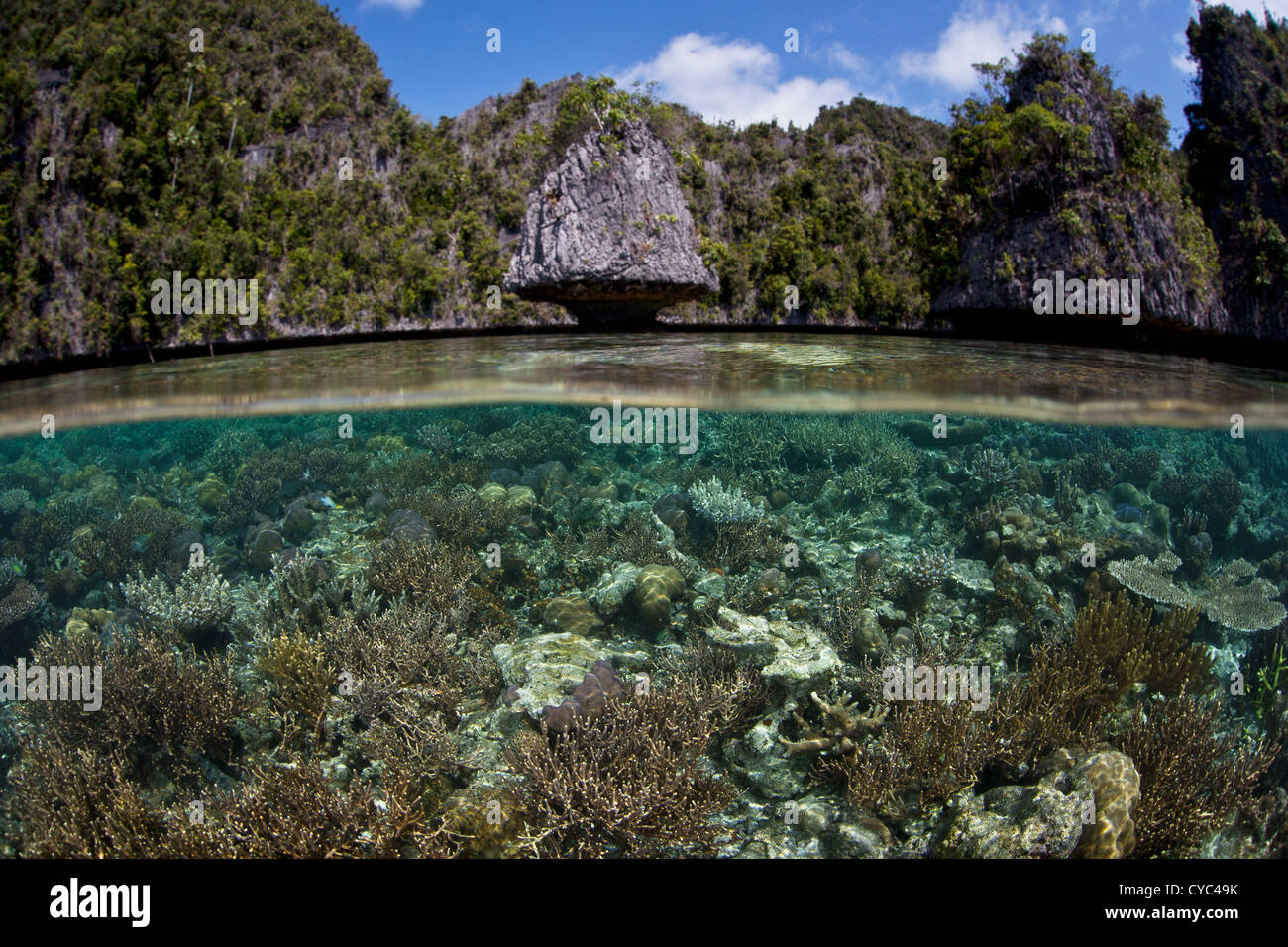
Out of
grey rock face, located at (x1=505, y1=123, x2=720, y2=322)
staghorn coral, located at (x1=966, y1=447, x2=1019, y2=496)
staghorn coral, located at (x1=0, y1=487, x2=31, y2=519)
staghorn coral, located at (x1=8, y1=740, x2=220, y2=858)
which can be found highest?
grey rock face, located at (x1=505, y1=123, x2=720, y2=322)

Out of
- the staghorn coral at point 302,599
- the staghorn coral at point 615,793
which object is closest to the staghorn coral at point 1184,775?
the staghorn coral at point 615,793

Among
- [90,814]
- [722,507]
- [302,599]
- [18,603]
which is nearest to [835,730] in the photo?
[722,507]

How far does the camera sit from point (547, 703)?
5.52 metres

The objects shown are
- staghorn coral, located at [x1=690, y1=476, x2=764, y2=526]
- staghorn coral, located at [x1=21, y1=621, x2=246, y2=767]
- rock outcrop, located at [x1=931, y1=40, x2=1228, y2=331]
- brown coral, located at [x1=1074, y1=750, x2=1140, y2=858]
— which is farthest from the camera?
rock outcrop, located at [x1=931, y1=40, x2=1228, y2=331]

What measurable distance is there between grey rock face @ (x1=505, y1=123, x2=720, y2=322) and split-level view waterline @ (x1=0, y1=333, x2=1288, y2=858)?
3.79 ft

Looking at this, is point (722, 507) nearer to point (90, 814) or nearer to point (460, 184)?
point (90, 814)

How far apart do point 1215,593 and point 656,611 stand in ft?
26.7

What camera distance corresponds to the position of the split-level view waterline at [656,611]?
16.1 ft

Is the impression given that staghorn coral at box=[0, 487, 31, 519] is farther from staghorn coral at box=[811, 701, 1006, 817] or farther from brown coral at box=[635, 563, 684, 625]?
staghorn coral at box=[811, 701, 1006, 817]

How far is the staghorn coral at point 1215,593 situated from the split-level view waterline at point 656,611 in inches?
2.5

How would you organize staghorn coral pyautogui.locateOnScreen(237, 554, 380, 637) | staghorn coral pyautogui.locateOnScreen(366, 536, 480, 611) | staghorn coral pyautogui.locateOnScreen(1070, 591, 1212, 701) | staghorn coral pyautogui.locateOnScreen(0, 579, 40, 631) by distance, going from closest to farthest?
staghorn coral pyautogui.locateOnScreen(1070, 591, 1212, 701) → staghorn coral pyautogui.locateOnScreen(237, 554, 380, 637) → staghorn coral pyautogui.locateOnScreen(366, 536, 480, 611) → staghorn coral pyautogui.locateOnScreen(0, 579, 40, 631)

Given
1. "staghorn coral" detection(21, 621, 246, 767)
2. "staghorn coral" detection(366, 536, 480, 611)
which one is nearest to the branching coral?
"staghorn coral" detection(366, 536, 480, 611)

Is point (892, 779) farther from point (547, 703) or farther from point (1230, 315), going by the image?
point (1230, 315)

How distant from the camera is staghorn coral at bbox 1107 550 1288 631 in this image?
25.8ft
